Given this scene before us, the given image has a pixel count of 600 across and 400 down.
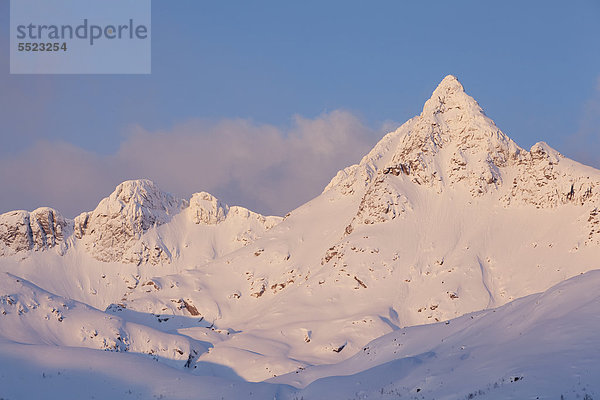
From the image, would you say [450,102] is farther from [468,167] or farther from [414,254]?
[414,254]

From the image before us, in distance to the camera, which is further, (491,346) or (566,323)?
(491,346)

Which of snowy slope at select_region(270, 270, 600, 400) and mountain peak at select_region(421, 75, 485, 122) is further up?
mountain peak at select_region(421, 75, 485, 122)

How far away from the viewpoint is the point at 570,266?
124688mm

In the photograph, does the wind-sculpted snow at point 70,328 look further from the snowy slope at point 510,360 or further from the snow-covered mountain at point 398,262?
the snowy slope at point 510,360

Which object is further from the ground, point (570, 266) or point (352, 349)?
point (570, 266)

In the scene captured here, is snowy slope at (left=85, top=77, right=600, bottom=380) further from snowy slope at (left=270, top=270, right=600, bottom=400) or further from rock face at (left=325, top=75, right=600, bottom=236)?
snowy slope at (left=270, top=270, right=600, bottom=400)

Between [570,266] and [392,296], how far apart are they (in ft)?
111

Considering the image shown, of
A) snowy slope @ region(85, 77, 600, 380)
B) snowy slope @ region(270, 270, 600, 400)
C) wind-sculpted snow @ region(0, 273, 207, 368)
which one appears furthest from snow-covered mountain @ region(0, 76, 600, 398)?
snowy slope @ region(270, 270, 600, 400)

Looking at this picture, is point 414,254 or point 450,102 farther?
point 450,102

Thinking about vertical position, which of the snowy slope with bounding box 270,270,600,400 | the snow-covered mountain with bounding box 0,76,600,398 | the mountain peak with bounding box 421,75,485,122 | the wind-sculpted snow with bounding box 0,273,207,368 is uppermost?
the mountain peak with bounding box 421,75,485,122

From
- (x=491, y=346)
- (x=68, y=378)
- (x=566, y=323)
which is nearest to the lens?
(x=566, y=323)

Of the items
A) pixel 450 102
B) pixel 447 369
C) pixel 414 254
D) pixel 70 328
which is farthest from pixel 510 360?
pixel 450 102

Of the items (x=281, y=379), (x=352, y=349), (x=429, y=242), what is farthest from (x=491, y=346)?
(x=429, y=242)

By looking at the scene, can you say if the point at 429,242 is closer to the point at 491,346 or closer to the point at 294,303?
the point at 294,303
